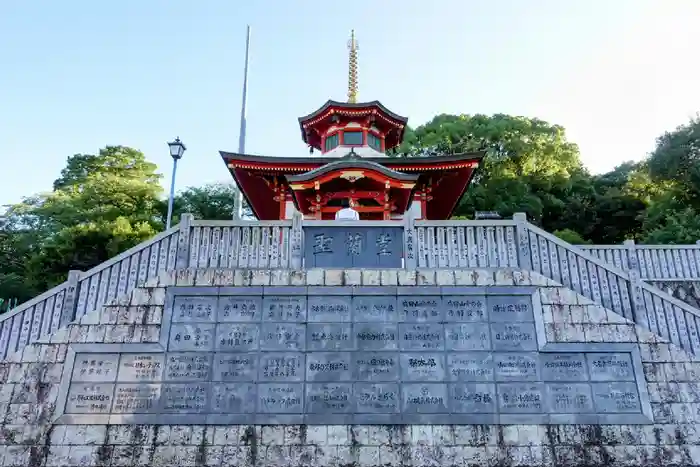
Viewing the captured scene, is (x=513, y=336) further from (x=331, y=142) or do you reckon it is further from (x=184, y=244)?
(x=331, y=142)

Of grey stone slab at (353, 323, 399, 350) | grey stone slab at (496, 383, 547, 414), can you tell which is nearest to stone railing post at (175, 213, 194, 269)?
grey stone slab at (353, 323, 399, 350)

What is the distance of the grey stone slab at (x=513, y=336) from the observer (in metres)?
7.51

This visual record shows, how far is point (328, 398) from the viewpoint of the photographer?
7.17 metres

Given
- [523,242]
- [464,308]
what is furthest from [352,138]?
[464,308]

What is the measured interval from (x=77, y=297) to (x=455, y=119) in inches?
1053

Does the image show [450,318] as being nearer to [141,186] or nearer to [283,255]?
[283,255]

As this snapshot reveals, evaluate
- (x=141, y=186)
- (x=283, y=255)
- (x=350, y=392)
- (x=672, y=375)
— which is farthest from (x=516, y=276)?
(x=141, y=186)

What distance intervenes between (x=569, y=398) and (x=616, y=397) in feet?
2.26

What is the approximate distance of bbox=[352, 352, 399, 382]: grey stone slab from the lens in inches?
288

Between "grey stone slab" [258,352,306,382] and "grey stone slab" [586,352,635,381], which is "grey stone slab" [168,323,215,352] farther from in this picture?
"grey stone slab" [586,352,635,381]

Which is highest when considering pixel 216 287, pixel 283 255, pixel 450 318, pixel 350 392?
pixel 283 255

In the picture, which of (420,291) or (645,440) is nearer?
(645,440)

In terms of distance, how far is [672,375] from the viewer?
286 inches

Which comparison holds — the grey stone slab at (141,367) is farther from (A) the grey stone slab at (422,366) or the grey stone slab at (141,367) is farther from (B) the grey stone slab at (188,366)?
(A) the grey stone slab at (422,366)
